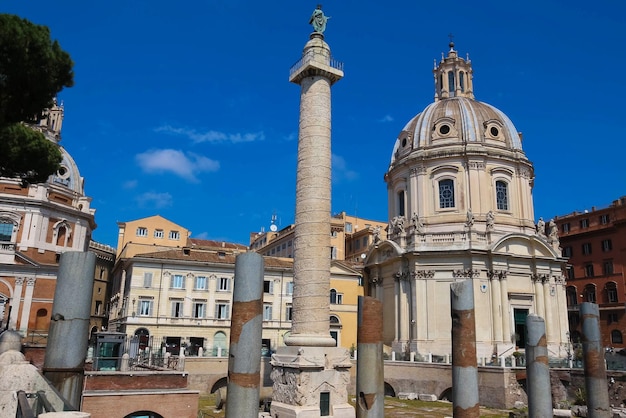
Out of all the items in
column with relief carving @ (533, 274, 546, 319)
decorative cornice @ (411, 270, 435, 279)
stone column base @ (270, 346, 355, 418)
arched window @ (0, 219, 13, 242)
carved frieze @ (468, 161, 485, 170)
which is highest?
carved frieze @ (468, 161, 485, 170)

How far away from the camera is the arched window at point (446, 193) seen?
129 feet

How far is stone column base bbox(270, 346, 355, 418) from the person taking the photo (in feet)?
66.6

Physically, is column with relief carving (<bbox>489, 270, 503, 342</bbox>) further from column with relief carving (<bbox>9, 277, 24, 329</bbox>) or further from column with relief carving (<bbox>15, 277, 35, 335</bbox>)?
column with relief carving (<bbox>9, 277, 24, 329</bbox>)

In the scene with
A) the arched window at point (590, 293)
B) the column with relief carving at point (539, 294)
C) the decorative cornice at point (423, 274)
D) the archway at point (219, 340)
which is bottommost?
the archway at point (219, 340)

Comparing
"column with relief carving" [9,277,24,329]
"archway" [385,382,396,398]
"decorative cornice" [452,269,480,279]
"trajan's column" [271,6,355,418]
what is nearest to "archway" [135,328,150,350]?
"column with relief carving" [9,277,24,329]

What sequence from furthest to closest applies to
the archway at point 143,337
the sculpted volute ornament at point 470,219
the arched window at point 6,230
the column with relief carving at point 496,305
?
the arched window at point 6,230
the archway at point 143,337
the sculpted volute ornament at point 470,219
the column with relief carving at point 496,305

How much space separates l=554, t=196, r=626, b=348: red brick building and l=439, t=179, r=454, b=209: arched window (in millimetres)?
16200

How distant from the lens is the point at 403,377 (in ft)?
110

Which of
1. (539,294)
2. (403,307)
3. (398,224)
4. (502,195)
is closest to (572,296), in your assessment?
(539,294)

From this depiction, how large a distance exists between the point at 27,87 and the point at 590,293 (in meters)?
49.2

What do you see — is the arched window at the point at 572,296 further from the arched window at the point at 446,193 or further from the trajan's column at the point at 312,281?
the trajan's column at the point at 312,281

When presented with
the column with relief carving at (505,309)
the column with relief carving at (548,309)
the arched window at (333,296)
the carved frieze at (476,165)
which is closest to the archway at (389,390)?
the column with relief carving at (505,309)

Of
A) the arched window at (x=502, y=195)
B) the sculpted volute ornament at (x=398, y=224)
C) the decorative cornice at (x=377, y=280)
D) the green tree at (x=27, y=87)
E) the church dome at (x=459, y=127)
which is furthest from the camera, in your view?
the decorative cornice at (x=377, y=280)

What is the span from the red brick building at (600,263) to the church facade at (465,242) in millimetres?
11077
